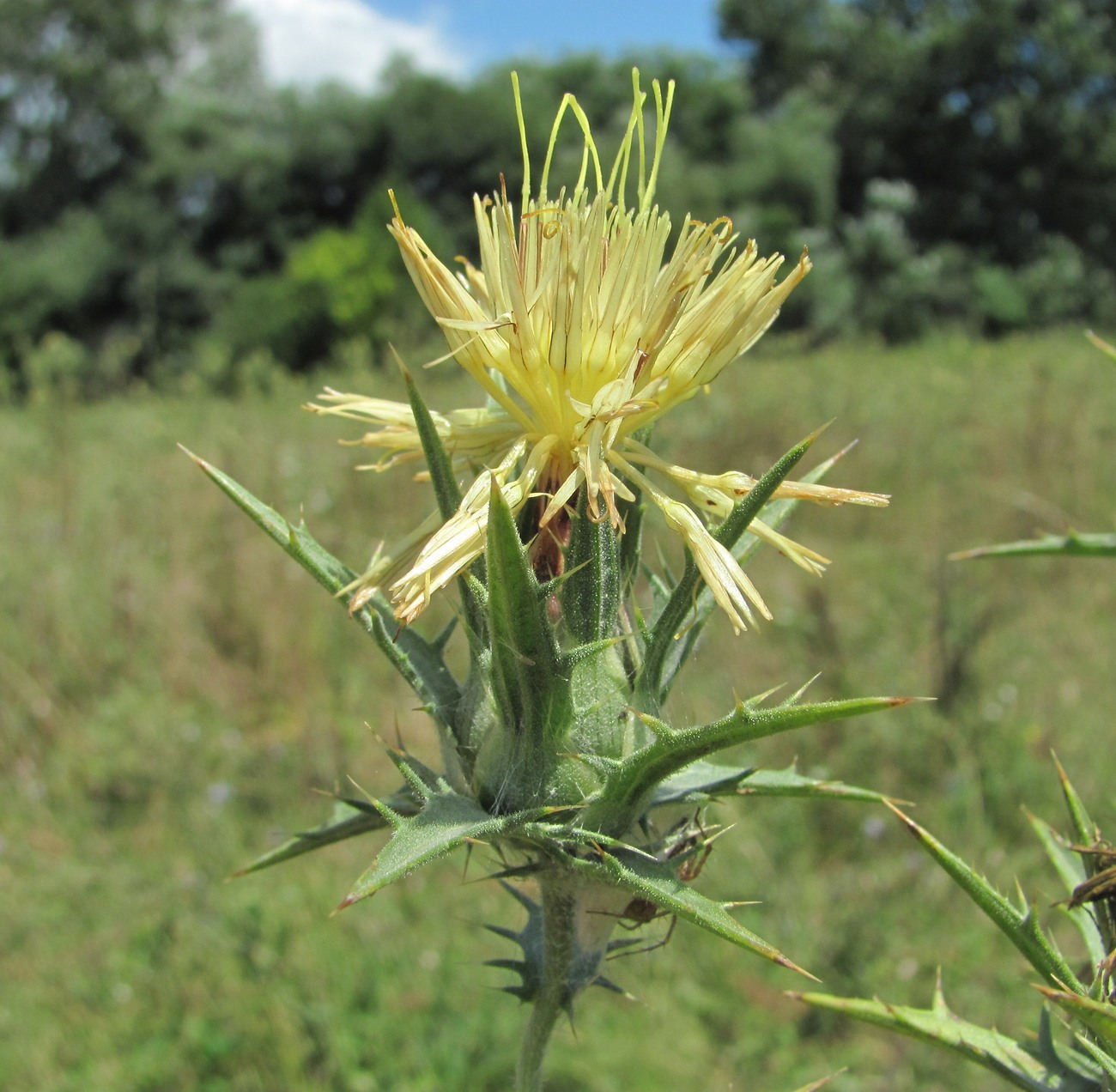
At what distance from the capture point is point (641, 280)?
0.99 meters

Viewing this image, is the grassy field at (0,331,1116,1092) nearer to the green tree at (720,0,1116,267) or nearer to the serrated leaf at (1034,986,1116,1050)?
the serrated leaf at (1034,986,1116,1050)

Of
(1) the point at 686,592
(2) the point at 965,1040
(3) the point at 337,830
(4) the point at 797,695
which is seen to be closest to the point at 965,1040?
(2) the point at 965,1040

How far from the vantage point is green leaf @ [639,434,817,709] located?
77 cm

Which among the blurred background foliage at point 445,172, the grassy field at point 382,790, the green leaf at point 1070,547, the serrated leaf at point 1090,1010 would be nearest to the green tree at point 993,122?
the blurred background foliage at point 445,172

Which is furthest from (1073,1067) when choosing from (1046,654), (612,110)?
(612,110)

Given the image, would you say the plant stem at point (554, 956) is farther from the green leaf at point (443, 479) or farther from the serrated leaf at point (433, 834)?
the green leaf at point (443, 479)

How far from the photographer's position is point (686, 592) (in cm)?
94

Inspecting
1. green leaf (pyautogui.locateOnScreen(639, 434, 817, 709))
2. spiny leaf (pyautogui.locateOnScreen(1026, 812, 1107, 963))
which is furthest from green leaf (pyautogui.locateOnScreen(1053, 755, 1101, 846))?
green leaf (pyautogui.locateOnScreen(639, 434, 817, 709))

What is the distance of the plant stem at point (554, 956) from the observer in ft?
3.42

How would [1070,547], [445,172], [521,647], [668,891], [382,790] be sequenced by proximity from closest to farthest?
[668,891] < [521,647] < [1070,547] < [382,790] < [445,172]

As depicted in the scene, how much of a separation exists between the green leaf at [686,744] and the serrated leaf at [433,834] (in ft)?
0.25

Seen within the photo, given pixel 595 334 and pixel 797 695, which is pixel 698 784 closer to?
pixel 797 695

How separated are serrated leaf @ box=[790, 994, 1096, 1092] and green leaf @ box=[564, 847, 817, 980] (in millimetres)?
53

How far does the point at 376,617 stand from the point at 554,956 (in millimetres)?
438
